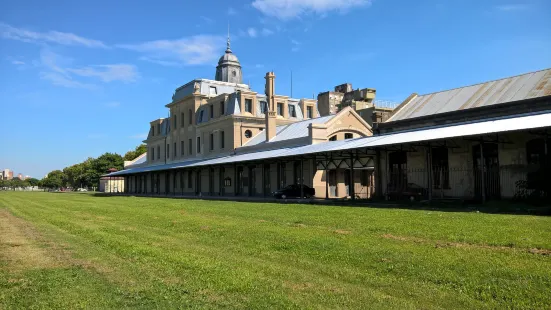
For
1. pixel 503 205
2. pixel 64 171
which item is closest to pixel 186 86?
pixel 503 205

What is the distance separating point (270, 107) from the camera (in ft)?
172

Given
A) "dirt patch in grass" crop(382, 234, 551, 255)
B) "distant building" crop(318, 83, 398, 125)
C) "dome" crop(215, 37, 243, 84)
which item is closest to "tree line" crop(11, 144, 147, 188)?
"dome" crop(215, 37, 243, 84)

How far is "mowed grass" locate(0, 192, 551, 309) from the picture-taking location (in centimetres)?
558

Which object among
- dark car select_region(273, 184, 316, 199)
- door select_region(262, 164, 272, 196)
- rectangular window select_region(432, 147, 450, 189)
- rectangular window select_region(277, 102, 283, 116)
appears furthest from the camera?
rectangular window select_region(277, 102, 283, 116)

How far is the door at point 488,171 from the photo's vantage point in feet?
80.1

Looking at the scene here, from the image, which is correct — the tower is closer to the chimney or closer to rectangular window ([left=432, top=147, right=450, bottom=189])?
the chimney

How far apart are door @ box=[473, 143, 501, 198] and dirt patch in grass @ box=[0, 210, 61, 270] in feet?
68.9

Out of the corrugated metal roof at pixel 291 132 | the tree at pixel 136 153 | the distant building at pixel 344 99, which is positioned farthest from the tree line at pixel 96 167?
the corrugated metal roof at pixel 291 132

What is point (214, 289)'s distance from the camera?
608cm

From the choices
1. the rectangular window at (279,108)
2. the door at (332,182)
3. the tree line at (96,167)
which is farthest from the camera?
the tree line at (96,167)

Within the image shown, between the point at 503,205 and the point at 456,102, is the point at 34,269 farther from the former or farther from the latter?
the point at 456,102

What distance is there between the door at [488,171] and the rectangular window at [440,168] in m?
2.07

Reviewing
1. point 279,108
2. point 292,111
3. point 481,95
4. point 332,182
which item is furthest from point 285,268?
point 292,111

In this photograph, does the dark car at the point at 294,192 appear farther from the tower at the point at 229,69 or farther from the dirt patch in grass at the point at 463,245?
the tower at the point at 229,69
